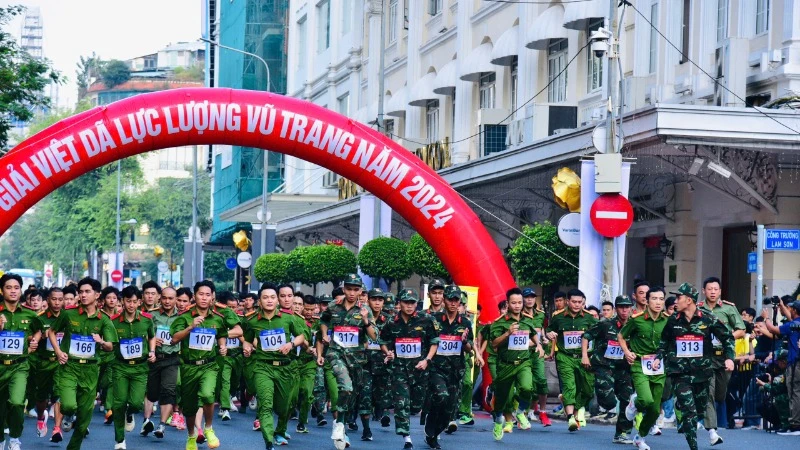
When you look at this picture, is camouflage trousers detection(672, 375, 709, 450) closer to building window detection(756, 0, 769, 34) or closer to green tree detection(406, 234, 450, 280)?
building window detection(756, 0, 769, 34)

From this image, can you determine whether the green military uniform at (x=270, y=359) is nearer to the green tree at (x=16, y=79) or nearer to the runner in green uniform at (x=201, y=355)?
the runner in green uniform at (x=201, y=355)

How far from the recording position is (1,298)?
1521cm

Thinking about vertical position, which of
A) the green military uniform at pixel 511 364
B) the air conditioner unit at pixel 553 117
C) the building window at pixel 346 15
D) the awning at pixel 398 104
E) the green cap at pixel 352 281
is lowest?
the green military uniform at pixel 511 364

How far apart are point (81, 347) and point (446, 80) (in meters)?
24.7

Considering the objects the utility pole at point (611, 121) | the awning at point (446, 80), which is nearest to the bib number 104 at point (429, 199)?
the utility pole at point (611, 121)

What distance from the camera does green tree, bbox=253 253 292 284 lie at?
145 ft

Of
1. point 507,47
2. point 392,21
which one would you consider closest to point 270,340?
point 507,47

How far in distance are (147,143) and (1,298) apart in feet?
27.6

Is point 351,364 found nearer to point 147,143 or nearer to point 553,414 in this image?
point 553,414

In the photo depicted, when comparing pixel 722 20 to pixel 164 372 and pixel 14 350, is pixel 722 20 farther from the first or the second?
pixel 14 350

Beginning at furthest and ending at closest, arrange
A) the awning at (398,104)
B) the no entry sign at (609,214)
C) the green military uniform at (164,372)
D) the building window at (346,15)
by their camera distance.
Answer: the building window at (346,15), the awning at (398,104), the no entry sign at (609,214), the green military uniform at (164,372)

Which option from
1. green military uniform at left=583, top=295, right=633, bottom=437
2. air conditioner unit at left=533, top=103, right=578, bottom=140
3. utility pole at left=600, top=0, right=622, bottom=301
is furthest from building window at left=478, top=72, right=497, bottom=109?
→ green military uniform at left=583, top=295, right=633, bottom=437

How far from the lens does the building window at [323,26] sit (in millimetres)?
56816

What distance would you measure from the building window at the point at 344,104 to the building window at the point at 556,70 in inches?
747
